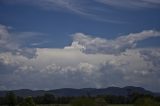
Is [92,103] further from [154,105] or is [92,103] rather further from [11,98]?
[11,98]

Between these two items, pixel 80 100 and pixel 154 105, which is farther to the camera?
pixel 80 100

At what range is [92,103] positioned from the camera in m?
128

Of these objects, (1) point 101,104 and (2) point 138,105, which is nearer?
(2) point 138,105

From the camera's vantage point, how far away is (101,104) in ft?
536

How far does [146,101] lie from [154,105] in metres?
2.71

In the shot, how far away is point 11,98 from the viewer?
17800cm

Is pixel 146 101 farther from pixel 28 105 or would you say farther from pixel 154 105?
pixel 28 105

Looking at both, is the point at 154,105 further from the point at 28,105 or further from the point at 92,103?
the point at 28,105

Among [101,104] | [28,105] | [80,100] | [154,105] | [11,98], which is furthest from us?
[11,98]

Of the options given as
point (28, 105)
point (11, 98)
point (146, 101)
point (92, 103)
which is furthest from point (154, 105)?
point (11, 98)

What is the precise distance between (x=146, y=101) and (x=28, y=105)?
47108mm

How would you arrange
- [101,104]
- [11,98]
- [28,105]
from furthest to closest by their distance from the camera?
[11,98]
[101,104]
[28,105]

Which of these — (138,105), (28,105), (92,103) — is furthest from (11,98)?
(138,105)

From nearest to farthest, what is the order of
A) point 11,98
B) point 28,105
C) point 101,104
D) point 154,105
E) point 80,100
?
point 154,105
point 80,100
point 28,105
point 101,104
point 11,98
